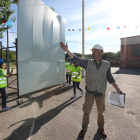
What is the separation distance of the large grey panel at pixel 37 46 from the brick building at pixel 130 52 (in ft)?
80.8

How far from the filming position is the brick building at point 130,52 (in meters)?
27.1

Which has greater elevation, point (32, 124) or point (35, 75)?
point (35, 75)

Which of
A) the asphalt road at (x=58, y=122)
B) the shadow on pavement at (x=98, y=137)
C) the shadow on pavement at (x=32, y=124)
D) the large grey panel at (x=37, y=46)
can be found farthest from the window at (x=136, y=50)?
the shadow on pavement at (x=98, y=137)

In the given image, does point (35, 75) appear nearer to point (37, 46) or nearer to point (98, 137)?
point (37, 46)

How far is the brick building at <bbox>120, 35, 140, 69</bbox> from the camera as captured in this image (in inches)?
1069

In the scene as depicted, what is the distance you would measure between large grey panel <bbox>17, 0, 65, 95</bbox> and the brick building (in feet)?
80.8

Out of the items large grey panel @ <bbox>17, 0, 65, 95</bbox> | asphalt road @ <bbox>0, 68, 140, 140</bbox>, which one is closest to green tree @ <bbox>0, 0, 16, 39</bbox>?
large grey panel @ <bbox>17, 0, 65, 95</bbox>

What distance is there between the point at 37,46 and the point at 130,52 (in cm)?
2748

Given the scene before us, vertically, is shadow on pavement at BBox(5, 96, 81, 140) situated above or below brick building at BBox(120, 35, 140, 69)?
below

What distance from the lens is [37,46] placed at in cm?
571

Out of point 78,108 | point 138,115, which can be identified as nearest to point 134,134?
point 138,115

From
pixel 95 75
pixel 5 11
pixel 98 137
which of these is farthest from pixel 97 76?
pixel 5 11

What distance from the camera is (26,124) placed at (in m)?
3.29

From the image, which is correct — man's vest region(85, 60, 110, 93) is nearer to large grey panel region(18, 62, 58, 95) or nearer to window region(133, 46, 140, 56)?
large grey panel region(18, 62, 58, 95)
